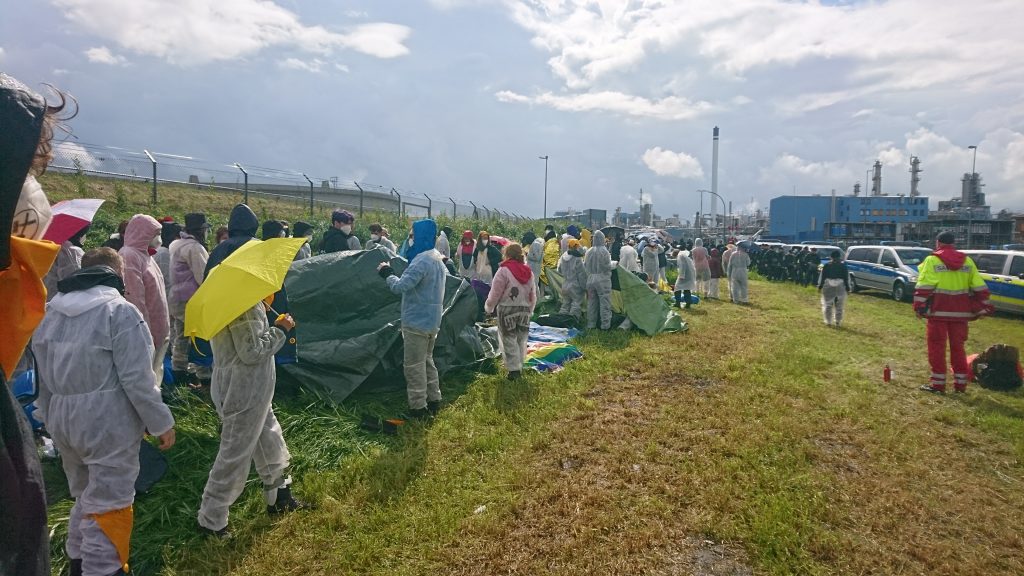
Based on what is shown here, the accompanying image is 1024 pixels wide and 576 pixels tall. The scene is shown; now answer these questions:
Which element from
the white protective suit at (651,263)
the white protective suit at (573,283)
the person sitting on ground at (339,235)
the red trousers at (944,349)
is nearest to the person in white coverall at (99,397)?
the person sitting on ground at (339,235)

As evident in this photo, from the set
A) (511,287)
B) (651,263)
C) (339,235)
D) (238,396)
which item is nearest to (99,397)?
(238,396)

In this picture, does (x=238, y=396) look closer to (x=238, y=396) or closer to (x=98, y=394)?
(x=238, y=396)

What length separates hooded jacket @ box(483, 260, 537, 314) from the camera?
22.7 ft

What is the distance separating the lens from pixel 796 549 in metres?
3.46

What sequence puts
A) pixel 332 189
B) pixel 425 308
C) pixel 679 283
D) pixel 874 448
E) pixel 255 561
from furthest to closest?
1. pixel 332 189
2. pixel 679 283
3. pixel 425 308
4. pixel 874 448
5. pixel 255 561

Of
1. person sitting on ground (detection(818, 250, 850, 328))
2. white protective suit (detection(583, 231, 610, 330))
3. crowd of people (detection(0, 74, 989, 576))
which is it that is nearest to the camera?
crowd of people (detection(0, 74, 989, 576))

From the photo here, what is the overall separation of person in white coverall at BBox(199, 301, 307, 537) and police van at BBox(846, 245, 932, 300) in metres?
18.3

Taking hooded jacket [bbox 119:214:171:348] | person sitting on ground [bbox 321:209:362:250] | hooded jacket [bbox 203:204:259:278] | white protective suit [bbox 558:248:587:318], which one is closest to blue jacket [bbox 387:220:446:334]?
hooded jacket [bbox 203:204:259:278]

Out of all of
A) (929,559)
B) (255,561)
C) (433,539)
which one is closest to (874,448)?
(929,559)

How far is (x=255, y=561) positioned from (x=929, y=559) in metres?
4.27

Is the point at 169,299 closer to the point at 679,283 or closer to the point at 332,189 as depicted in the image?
the point at 679,283

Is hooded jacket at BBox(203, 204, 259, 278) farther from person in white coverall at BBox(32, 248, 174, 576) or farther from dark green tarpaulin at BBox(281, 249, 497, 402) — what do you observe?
dark green tarpaulin at BBox(281, 249, 497, 402)

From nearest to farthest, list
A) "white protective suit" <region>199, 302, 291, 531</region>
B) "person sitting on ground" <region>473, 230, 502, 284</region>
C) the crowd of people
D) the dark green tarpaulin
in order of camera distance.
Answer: the crowd of people < "white protective suit" <region>199, 302, 291, 531</region> < the dark green tarpaulin < "person sitting on ground" <region>473, 230, 502, 284</region>

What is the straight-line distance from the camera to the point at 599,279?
10164mm
